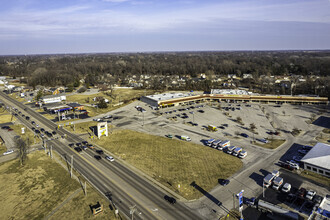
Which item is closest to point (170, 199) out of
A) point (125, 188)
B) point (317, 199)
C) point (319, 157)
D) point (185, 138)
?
point (125, 188)

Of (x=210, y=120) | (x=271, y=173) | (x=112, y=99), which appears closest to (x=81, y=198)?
(x=271, y=173)

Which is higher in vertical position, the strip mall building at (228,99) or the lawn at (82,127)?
the strip mall building at (228,99)

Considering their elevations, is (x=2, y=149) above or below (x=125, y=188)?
above

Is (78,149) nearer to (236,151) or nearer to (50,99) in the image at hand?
(236,151)

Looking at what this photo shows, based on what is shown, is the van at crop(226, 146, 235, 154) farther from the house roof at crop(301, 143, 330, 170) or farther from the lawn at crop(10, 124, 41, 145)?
the lawn at crop(10, 124, 41, 145)

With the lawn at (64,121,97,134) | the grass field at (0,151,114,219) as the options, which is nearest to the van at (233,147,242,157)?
the grass field at (0,151,114,219)

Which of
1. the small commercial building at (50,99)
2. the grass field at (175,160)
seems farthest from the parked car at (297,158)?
the small commercial building at (50,99)

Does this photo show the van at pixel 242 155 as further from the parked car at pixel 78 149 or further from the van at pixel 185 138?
the parked car at pixel 78 149

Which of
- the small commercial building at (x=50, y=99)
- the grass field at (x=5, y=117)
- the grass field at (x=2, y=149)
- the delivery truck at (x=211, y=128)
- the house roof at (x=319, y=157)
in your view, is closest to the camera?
the house roof at (x=319, y=157)
